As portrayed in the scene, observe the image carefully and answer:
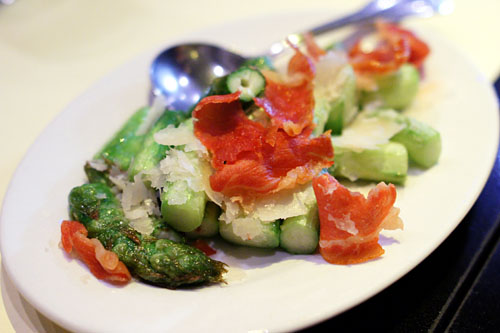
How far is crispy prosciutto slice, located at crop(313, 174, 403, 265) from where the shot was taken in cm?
194

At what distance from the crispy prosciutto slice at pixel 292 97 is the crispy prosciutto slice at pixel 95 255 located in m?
1.04

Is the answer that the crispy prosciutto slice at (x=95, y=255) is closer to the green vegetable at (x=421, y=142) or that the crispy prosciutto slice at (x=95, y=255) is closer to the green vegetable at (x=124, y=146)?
the green vegetable at (x=124, y=146)

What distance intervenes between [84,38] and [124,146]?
2223mm

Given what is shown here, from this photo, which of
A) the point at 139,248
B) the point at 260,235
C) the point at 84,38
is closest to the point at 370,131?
the point at 260,235

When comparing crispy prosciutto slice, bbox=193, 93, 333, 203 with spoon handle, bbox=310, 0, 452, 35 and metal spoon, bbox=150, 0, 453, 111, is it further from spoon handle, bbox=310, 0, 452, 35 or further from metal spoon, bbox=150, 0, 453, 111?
spoon handle, bbox=310, 0, 452, 35

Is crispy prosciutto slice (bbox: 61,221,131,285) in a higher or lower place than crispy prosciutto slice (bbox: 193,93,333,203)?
lower

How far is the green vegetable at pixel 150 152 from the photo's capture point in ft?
7.45

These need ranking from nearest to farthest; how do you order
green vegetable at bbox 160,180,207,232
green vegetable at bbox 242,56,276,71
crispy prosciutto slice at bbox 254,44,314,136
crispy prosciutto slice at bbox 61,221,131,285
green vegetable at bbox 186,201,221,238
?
crispy prosciutto slice at bbox 61,221,131,285, green vegetable at bbox 160,180,207,232, green vegetable at bbox 186,201,221,238, crispy prosciutto slice at bbox 254,44,314,136, green vegetable at bbox 242,56,276,71

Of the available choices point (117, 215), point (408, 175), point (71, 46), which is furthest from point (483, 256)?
point (71, 46)

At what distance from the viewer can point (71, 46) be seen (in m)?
4.09

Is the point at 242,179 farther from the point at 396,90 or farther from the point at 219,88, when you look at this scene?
the point at 396,90

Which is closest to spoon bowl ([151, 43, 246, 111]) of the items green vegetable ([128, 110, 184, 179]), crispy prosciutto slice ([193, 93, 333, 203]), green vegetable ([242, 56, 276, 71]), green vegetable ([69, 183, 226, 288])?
green vegetable ([242, 56, 276, 71])

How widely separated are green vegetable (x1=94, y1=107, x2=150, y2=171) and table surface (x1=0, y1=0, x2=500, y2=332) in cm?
91

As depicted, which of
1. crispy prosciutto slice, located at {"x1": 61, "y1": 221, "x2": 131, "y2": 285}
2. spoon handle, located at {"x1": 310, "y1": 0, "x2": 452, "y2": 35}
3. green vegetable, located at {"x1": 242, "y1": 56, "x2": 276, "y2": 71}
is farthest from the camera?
spoon handle, located at {"x1": 310, "y1": 0, "x2": 452, "y2": 35}
